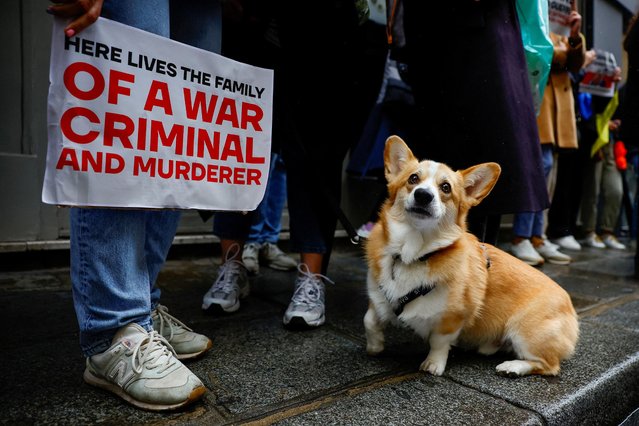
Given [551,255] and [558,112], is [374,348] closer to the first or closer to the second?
[558,112]

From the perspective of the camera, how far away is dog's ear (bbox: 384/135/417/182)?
1693 mm

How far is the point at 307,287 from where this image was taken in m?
1.96

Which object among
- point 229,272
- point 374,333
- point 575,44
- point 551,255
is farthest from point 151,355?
point 551,255

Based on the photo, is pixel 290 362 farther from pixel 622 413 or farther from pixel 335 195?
pixel 622 413

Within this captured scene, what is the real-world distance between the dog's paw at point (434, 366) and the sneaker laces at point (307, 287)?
57 cm

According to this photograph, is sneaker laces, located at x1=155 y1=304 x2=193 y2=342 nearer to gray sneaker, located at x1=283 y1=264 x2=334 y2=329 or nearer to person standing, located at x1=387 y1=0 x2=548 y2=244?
gray sneaker, located at x1=283 y1=264 x2=334 y2=329

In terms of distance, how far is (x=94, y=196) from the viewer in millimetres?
1139

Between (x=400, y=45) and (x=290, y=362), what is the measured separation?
1.39m

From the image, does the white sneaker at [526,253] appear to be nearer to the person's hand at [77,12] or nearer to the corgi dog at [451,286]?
the corgi dog at [451,286]

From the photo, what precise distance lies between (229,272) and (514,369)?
121 cm

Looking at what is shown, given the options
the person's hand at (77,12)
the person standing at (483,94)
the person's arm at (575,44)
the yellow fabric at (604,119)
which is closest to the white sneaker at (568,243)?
the yellow fabric at (604,119)

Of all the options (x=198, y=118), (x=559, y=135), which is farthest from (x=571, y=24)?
(x=198, y=118)

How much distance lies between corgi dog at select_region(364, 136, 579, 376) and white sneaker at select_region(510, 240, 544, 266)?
2244 millimetres

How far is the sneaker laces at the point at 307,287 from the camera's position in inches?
75.5
